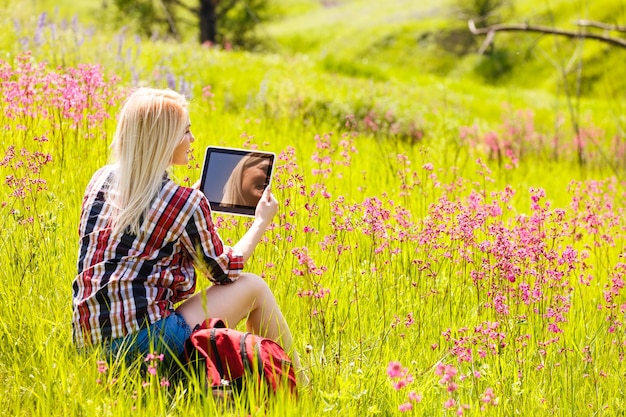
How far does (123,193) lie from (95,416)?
3.45ft

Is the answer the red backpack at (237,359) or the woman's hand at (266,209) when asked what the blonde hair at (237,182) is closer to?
the woman's hand at (266,209)

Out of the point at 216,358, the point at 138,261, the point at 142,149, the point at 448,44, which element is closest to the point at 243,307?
the point at 216,358

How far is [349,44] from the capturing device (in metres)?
34.9

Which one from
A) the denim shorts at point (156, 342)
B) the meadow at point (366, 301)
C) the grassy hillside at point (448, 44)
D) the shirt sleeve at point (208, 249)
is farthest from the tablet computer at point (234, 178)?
the grassy hillside at point (448, 44)

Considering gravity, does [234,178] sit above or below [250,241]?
above

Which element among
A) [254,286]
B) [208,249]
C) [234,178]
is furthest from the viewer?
[234,178]

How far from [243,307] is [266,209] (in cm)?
53

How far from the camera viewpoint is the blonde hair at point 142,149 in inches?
137

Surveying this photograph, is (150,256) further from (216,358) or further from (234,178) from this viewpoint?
(234,178)

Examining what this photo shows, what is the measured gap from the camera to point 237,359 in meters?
3.25

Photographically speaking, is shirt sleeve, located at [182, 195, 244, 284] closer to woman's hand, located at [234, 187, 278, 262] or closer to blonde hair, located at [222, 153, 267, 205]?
woman's hand, located at [234, 187, 278, 262]

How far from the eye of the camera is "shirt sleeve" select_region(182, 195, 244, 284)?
3.54 m

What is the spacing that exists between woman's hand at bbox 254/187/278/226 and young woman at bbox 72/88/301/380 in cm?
24

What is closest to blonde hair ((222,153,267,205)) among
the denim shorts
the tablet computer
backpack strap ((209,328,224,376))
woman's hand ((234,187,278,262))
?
the tablet computer
